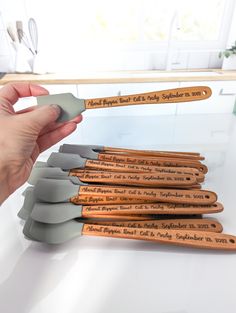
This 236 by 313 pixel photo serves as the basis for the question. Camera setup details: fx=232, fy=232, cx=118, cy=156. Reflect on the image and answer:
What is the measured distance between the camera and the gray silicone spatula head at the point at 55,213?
0.39 meters

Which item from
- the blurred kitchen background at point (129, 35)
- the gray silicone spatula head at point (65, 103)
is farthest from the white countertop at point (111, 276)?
the blurred kitchen background at point (129, 35)

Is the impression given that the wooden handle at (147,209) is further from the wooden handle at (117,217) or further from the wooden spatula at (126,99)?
the wooden spatula at (126,99)

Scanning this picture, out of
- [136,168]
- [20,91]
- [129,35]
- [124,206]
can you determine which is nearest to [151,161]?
[136,168]

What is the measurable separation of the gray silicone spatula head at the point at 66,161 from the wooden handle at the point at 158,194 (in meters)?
0.09

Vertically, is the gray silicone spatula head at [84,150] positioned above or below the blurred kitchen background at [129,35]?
below

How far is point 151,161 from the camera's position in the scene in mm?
522

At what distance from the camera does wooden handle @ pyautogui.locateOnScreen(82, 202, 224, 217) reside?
39cm

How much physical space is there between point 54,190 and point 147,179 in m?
0.18

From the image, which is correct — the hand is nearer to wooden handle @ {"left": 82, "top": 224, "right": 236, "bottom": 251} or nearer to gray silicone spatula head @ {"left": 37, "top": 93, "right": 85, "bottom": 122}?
gray silicone spatula head @ {"left": 37, "top": 93, "right": 85, "bottom": 122}

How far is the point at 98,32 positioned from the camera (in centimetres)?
135

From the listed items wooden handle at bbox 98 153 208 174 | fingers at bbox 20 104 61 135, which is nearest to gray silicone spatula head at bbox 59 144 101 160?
wooden handle at bbox 98 153 208 174

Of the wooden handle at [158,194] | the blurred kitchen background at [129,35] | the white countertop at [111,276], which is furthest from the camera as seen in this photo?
the blurred kitchen background at [129,35]

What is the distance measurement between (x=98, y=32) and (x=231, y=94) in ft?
2.69

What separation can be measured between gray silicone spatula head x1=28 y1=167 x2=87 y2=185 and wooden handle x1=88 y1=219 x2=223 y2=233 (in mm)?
113
